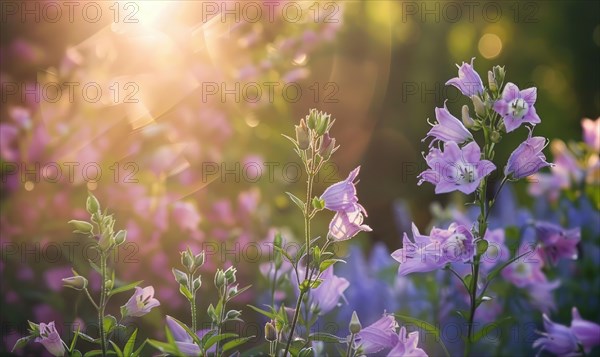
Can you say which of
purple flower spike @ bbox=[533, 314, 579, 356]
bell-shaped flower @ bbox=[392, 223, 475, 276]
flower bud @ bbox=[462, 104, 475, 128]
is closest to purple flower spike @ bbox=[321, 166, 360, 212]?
bell-shaped flower @ bbox=[392, 223, 475, 276]

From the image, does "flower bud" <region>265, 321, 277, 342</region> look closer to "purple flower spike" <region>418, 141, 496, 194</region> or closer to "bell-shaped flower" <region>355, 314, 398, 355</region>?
"bell-shaped flower" <region>355, 314, 398, 355</region>

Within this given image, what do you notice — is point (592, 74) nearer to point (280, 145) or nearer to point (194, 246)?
point (280, 145)

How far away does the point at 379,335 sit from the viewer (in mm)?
1343

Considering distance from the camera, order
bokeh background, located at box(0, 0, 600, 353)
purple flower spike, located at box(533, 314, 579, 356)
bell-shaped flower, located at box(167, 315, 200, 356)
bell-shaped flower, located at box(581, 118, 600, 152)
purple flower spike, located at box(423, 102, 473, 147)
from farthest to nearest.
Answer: bell-shaped flower, located at box(581, 118, 600, 152)
bokeh background, located at box(0, 0, 600, 353)
purple flower spike, located at box(533, 314, 579, 356)
purple flower spike, located at box(423, 102, 473, 147)
bell-shaped flower, located at box(167, 315, 200, 356)

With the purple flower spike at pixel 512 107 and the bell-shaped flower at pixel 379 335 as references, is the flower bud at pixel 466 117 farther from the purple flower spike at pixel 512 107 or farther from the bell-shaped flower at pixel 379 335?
the bell-shaped flower at pixel 379 335

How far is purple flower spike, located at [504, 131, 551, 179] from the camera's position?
1.35 m

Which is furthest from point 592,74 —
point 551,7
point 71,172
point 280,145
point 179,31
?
point 71,172

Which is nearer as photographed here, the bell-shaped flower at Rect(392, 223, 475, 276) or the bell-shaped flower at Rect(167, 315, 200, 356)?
the bell-shaped flower at Rect(167, 315, 200, 356)

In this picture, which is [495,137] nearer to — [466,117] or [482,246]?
[466,117]

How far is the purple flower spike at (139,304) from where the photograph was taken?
1341mm

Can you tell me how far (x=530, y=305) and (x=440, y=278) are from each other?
13.1 inches

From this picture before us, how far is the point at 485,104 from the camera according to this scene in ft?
4.42

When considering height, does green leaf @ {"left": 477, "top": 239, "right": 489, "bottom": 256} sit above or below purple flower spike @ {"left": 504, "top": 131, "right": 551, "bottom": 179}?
below

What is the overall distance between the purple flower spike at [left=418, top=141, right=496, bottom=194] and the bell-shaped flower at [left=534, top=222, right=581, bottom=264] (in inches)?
33.5
